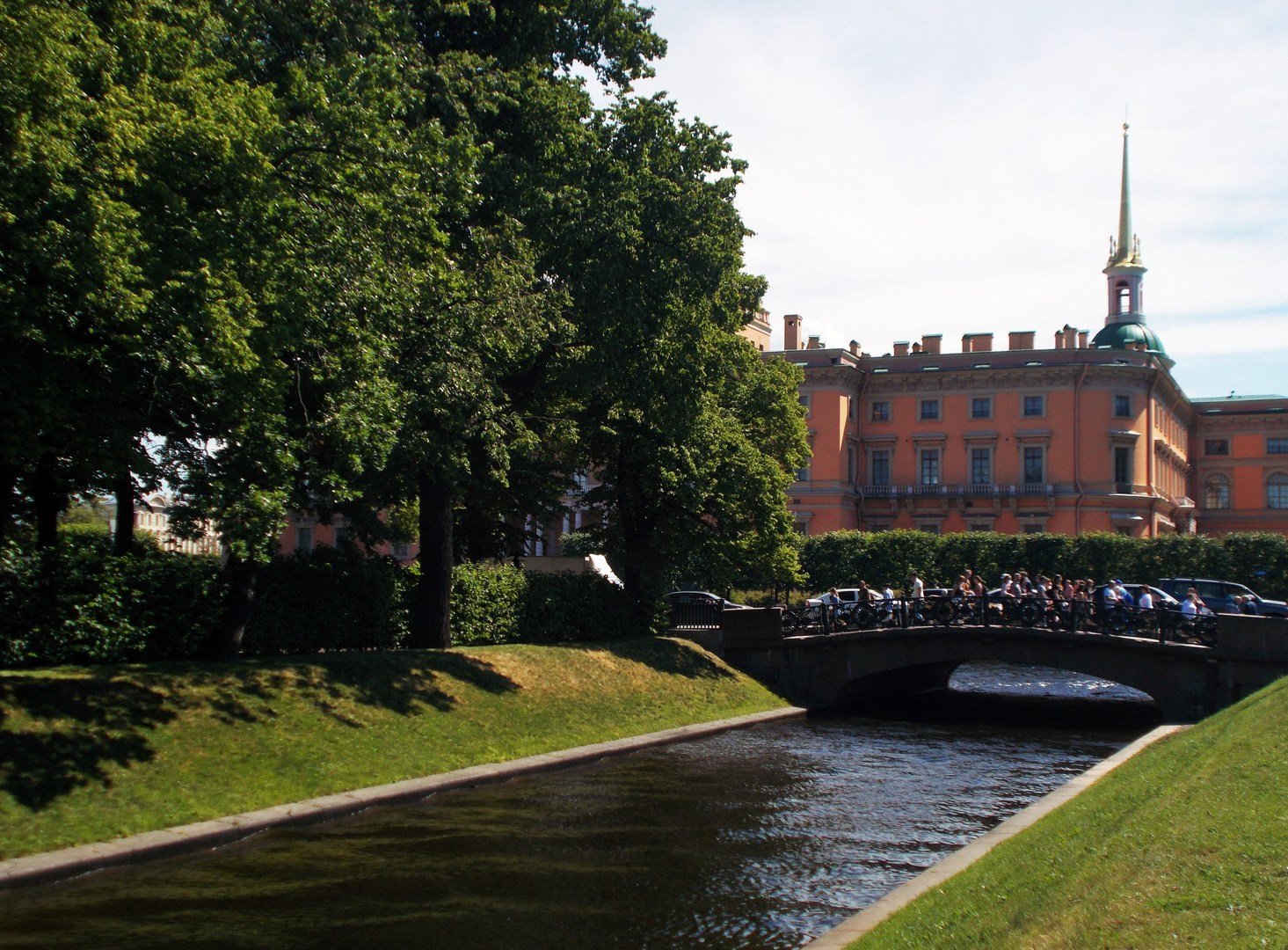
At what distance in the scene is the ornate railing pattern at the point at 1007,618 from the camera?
34625mm

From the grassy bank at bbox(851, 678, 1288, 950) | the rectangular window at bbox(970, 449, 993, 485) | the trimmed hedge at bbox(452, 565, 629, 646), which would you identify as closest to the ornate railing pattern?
the trimmed hedge at bbox(452, 565, 629, 646)

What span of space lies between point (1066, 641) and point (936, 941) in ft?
93.5

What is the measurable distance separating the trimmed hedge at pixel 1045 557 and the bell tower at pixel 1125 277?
38.4 metres

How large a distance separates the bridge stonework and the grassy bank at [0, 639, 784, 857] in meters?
7.58

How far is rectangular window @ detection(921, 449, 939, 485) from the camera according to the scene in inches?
3408

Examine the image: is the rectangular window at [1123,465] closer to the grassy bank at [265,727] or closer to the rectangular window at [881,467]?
the rectangular window at [881,467]

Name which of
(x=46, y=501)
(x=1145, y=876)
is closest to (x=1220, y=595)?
(x=46, y=501)

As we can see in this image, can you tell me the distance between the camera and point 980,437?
84375 millimetres

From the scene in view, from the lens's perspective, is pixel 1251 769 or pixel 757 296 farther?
pixel 757 296

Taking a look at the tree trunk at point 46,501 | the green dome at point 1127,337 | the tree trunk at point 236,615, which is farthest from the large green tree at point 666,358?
the green dome at point 1127,337

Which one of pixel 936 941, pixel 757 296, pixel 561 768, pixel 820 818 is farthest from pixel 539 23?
pixel 936 941

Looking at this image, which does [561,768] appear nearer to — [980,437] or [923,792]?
[923,792]

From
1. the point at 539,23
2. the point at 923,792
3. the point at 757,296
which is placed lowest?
the point at 923,792

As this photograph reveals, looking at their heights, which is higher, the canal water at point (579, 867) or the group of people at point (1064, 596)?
the group of people at point (1064, 596)
